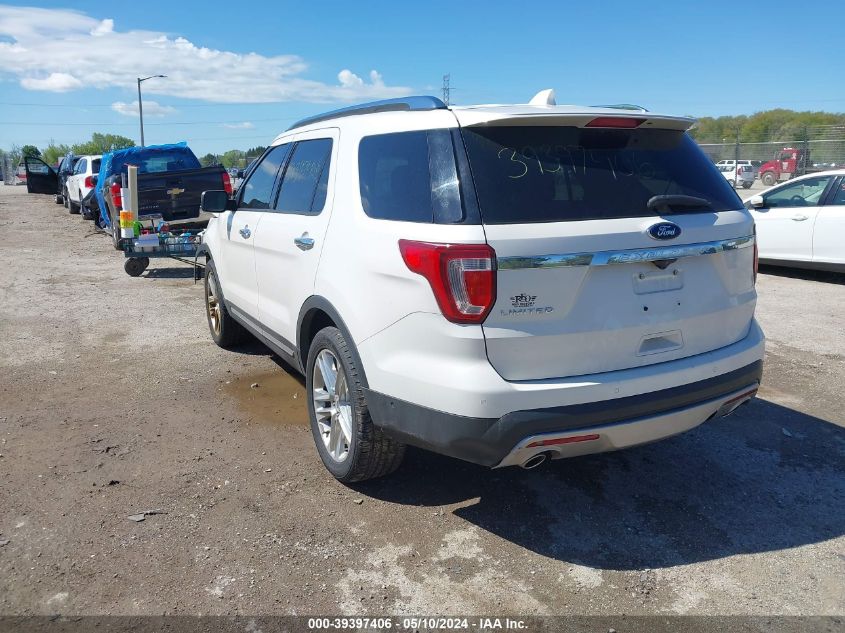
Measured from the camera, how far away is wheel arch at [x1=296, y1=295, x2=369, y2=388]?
3412mm

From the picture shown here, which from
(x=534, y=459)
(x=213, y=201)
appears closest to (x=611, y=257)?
(x=534, y=459)

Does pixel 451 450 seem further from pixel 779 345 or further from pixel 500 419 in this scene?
pixel 779 345

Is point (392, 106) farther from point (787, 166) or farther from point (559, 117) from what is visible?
point (787, 166)

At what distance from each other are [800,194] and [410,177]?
905cm

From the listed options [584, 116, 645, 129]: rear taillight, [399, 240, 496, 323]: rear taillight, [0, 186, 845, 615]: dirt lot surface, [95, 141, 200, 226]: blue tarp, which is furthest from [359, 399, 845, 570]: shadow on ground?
[95, 141, 200, 226]: blue tarp

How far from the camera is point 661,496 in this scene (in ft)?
12.3

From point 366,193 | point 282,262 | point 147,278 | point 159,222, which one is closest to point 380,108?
point 366,193

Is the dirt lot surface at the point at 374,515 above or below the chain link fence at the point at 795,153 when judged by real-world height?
below

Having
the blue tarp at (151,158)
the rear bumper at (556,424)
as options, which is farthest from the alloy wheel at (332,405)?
the blue tarp at (151,158)

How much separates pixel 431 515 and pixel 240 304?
265cm

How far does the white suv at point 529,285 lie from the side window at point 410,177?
0.03 ft

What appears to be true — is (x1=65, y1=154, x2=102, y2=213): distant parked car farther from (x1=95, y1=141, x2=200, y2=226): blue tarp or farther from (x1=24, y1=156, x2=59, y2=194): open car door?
(x1=24, y1=156, x2=59, y2=194): open car door

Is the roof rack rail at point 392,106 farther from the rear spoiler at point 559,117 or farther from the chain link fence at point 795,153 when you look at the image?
the chain link fence at point 795,153

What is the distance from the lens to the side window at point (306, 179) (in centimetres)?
402
